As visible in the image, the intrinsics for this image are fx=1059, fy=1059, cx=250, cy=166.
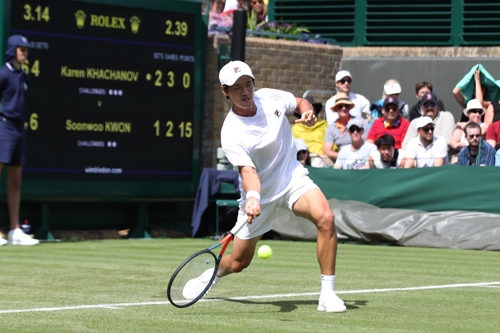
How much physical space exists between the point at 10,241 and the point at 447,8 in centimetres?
1069

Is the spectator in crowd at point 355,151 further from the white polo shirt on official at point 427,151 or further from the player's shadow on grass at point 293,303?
the player's shadow on grass at point 293,303

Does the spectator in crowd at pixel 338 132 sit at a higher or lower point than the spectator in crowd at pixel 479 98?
lower

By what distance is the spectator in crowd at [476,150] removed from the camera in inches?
579

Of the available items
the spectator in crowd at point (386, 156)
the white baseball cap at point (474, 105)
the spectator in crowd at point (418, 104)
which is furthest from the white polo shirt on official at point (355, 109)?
the white baseball cap at point (474, 105)

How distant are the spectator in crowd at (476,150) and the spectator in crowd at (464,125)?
31cm

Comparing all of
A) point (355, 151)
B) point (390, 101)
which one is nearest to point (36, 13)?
point (355, 151)

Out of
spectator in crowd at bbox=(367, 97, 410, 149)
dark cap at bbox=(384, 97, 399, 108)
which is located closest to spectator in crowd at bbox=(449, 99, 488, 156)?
spectator in crowd at bbox=(367, 97, 410, 149)

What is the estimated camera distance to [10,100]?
14.4 metres

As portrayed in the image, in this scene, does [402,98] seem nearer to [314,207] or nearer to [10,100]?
[10,100]

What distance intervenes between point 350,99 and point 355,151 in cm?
204

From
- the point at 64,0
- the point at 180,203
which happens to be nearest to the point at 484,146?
the point at 180,203

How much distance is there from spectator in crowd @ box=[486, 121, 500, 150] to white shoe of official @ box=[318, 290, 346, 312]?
836 centimetres

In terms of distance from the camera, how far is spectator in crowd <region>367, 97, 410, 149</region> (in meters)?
16.5

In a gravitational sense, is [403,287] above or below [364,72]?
below
